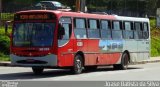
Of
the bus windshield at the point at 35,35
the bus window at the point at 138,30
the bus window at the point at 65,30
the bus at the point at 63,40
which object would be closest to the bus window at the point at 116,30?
the bus at the point at 63,40

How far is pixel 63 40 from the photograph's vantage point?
23.4 metres

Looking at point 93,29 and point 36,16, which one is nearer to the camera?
point 36,16

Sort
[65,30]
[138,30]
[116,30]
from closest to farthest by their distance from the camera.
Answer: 1. [65,30]
2. [116,30]
3. [138,30]

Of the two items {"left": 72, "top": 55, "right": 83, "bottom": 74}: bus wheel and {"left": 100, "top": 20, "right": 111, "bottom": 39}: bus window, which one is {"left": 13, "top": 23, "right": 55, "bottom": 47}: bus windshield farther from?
{"left": 100, "top": 20, "right": 111, "bottom": 39}: bus window

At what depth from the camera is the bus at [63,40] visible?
22953mm

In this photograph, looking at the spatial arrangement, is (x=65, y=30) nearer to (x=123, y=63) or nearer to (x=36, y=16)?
(x=36, y=16)

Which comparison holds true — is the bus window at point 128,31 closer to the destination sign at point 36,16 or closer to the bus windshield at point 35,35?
the destination sign at point 36,16

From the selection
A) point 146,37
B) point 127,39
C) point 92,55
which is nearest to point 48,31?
point 92,55

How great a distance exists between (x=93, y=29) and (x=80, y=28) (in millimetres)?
1396

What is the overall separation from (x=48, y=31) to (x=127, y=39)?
7.41 meters

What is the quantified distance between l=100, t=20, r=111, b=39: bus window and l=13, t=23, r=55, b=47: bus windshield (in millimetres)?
4496

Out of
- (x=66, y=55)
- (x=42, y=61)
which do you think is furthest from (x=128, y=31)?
(x=42, y=61)

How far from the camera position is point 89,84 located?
18.9 m

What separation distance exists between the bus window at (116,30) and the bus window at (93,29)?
1765 millimetres
